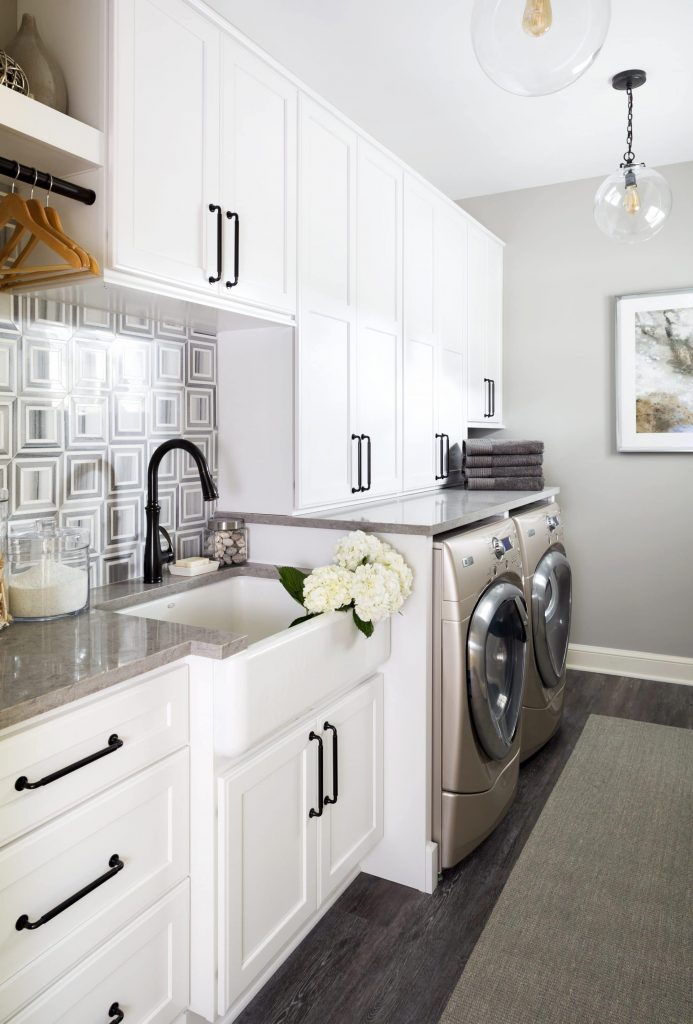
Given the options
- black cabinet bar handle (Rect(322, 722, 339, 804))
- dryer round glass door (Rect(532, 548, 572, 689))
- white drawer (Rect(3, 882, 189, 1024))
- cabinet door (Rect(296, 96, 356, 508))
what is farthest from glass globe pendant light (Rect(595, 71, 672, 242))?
white drawer (Rect(3, 882, 189, 1024))

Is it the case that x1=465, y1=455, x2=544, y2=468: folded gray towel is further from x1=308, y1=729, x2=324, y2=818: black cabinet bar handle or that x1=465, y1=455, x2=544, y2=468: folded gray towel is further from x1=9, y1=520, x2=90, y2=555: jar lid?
x1=9, y1=520, x2=90, y2=555: jar lid

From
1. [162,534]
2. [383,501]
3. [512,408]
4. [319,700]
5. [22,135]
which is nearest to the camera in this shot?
[22,135]

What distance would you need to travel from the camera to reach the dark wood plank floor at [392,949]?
1.63 m

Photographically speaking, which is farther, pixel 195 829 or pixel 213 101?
pixel 213 101

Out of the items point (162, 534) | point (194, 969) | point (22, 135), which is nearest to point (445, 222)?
point (162, 534)

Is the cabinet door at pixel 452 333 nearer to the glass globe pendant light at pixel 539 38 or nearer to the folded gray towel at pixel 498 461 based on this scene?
the folded gray towel at pixel 498 461

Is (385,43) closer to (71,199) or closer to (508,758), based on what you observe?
(71,199)

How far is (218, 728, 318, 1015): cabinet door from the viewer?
4.79 ft

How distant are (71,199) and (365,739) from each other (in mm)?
1530

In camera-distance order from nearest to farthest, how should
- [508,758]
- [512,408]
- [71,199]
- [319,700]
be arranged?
1. [71,199]
2. [319,700]
3. [508,758]
4. [512,408]

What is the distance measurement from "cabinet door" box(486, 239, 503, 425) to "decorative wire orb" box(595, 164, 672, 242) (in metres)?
1.02

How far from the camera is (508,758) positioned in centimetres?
241

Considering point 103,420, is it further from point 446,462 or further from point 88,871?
point 446,462

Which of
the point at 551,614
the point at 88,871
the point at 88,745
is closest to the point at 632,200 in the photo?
the point at 551,614
